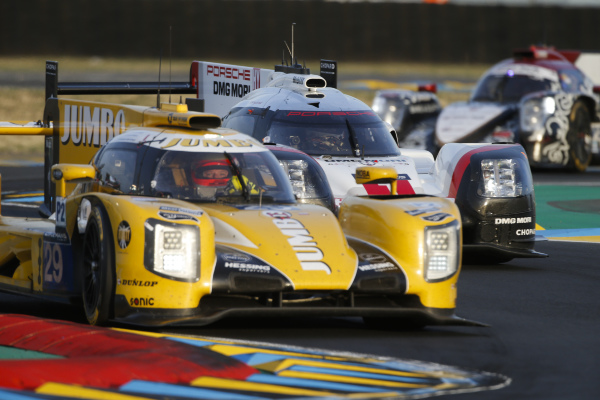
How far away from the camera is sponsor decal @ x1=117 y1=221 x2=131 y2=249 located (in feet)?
23.5

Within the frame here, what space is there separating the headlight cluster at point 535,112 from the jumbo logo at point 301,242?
1312 centimetres

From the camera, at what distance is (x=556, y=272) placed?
10852 mm

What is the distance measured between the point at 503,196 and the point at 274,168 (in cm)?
322

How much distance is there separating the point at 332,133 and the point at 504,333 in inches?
183

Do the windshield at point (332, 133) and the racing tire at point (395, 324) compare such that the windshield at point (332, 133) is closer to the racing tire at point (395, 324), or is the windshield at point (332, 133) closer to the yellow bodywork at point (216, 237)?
the yellow bodywork at point (216, 237)

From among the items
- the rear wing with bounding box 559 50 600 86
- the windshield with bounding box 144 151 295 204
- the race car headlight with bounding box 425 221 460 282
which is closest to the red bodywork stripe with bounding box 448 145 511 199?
the windshield with bounding box 144 151 295 204

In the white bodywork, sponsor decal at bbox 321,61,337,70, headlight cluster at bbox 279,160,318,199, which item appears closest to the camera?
headlight cluster at bbox 279,160,318,199

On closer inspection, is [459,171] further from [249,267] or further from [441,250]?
[249,267]

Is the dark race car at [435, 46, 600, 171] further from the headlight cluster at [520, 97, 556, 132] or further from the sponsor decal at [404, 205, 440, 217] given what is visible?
the sponsor decal at [404, 205, 440, 217]

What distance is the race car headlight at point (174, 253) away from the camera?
715cm

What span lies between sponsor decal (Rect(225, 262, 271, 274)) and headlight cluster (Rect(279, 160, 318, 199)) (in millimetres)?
3326

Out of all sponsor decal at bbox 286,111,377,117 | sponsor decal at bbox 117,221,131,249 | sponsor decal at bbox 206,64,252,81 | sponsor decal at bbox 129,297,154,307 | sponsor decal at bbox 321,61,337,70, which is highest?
sponsor decal at bbox 321,61,337,70

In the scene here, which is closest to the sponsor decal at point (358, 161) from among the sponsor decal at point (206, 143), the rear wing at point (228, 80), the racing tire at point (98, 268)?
the rear wing at point (228, 80)

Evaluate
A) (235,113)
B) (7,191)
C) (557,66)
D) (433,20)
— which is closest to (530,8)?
(433,20)
